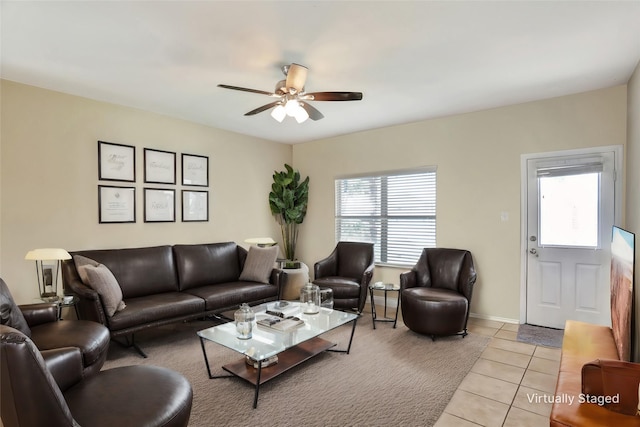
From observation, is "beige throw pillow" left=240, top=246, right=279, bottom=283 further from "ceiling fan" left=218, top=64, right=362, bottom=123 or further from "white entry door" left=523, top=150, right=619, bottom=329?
"white entry door" left=523, top=150, right=619, bottom=329

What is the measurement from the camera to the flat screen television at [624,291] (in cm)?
185

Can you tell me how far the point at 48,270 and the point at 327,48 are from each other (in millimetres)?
3376

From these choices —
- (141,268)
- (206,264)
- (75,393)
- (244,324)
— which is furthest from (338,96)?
(141,268)

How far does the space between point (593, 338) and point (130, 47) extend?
3985mm

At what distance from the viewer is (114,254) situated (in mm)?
3590

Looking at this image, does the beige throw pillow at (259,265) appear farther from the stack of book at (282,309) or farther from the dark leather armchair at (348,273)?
the stack of book at (282,309)

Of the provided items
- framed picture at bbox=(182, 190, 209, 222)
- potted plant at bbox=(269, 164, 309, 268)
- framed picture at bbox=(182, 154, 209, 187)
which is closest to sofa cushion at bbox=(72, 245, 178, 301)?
framed picture at bbox=(182, 190, 209, 222)

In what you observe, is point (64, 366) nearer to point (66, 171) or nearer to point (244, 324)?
point (244, 324)

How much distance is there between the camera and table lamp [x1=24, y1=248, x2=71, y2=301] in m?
2.96

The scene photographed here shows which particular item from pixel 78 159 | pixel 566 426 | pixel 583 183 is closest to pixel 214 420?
pixel 566 426

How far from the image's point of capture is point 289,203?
5613 millimetres

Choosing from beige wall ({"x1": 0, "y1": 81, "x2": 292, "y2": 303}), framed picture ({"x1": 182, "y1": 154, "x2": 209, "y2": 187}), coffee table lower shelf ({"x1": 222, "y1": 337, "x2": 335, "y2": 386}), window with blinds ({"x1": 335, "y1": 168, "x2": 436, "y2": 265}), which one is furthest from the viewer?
window with blinds ({"x1": 335, "y1": 168, "x2": 436, "y2": 265})

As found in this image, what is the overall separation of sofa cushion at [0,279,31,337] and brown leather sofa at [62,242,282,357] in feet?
1.92

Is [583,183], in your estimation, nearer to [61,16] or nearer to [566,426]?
[566,426]
